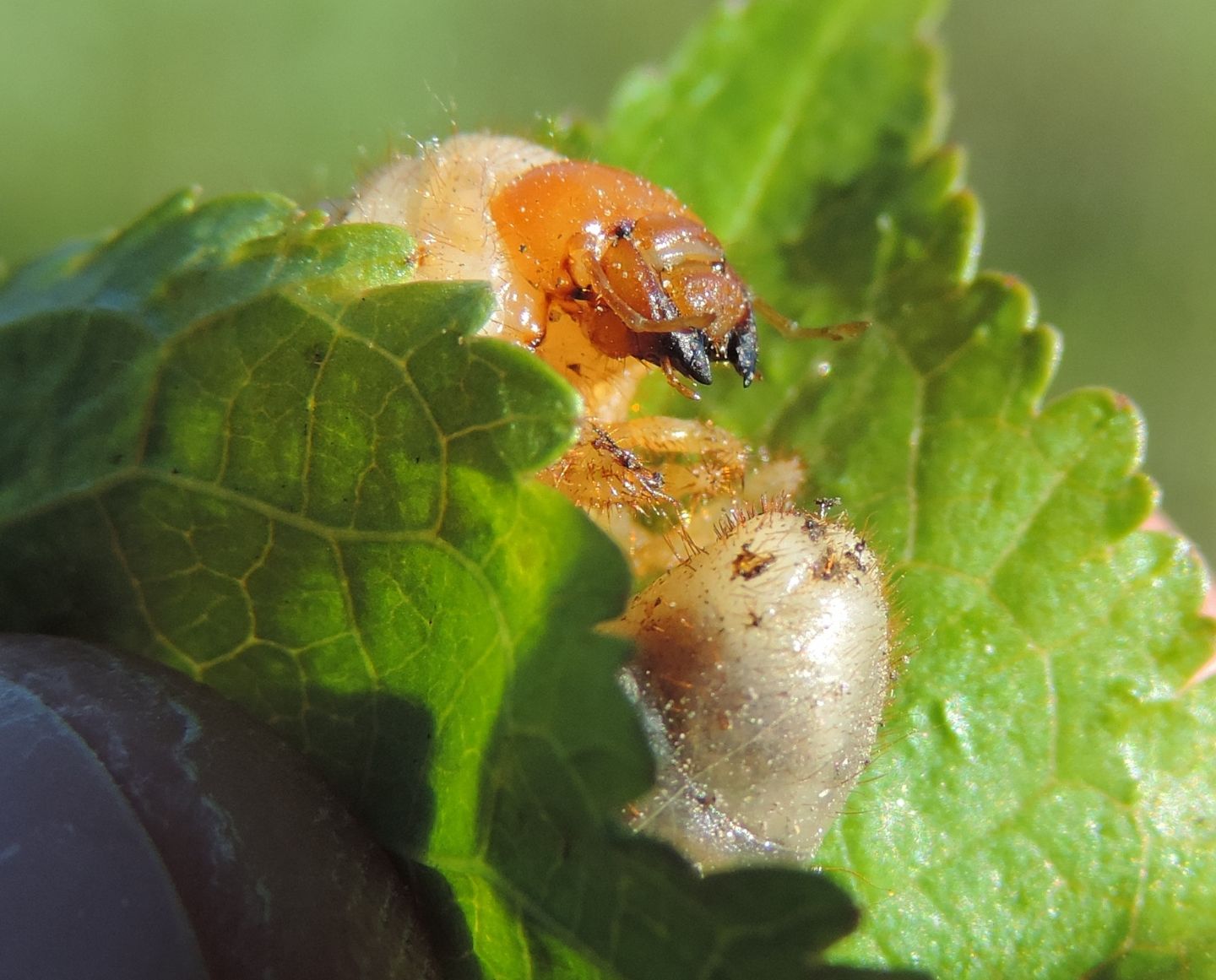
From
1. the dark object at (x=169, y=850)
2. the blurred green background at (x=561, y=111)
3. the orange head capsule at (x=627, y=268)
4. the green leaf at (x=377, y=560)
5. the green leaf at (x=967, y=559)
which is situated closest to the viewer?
the green leaf at (x=377, y=560)

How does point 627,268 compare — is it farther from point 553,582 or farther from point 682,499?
point 553,582

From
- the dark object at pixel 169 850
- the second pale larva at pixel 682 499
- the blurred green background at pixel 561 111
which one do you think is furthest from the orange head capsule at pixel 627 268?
the blurred green background at pixel 561 111

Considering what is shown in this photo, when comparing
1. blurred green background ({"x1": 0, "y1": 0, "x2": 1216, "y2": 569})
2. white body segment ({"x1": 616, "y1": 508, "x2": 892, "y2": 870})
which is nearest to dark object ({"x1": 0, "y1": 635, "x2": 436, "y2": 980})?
white body segment ({"x1": 616, "y1": 508, "x2": 892, "y2": 870})

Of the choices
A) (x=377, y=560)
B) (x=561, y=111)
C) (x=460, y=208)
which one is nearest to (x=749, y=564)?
(x=377, y=560)

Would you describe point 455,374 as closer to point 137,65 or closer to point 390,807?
point 390,807

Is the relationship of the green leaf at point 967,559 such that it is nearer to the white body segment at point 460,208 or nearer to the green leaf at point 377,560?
the white body segment at point 460,208
